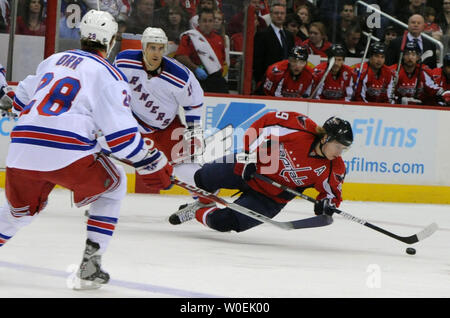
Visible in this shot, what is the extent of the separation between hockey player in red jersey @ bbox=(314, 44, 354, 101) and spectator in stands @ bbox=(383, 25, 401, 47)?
759 millimetres

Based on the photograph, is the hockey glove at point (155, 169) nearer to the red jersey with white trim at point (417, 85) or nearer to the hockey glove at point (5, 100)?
the hockey glove at point (5, 100)

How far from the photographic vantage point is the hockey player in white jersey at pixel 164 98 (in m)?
5.30

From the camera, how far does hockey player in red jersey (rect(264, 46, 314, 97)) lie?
712cm

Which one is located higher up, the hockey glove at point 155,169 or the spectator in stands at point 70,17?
the spectator in stands at point 70,17

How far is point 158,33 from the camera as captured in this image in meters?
5.17

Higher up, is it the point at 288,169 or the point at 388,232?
the point at 288,169

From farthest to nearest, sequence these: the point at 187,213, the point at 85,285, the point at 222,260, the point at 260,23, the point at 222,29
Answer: the point at 260,23, the point at 222,29, the point at 187,213, the point at 222,260, the point at 85,285

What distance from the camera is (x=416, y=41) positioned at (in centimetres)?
787

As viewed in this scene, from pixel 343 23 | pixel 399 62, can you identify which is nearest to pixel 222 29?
pixel 343 23

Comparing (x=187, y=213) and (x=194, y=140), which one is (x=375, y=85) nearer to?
(x=194, y=140)

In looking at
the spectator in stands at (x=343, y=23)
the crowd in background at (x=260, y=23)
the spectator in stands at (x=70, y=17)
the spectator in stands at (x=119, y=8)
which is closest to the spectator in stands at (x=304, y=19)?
the crowd in background at (x=260, y=23)

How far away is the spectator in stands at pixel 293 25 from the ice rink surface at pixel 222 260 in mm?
1988

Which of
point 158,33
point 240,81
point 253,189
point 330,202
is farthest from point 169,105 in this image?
point 240,81

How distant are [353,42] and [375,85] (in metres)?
0.49
